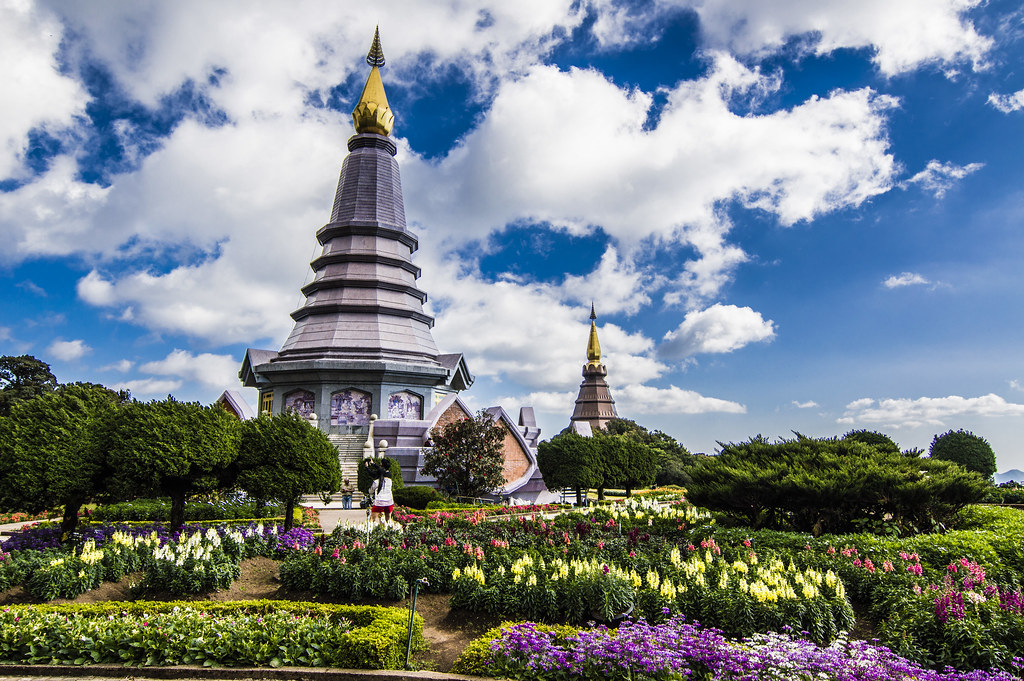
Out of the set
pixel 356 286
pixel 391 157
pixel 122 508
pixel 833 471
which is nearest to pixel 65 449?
pixel 122 508

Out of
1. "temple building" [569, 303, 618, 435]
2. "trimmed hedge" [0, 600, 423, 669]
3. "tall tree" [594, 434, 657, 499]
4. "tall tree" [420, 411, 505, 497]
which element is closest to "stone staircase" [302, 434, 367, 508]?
"tall tree" [420, 411, 505, 497]

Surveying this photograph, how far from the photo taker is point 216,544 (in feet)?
38.4

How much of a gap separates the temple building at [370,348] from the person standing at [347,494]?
1001 millimetres

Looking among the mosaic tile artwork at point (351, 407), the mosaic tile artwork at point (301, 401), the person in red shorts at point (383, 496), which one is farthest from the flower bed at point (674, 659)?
the mosaic tile artwork at point (301, 401)

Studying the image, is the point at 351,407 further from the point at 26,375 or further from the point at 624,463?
the point at 26,375

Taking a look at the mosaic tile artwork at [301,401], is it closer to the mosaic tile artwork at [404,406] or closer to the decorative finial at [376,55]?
the mosaic tile artwork at [404,406]

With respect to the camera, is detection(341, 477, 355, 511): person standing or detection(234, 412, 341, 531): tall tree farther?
detection(341, 477, 355, 511): person standing

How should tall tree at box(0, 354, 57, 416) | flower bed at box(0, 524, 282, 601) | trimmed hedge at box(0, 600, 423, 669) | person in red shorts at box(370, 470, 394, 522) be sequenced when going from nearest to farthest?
trimmed hedge at box(0, 600, 423, 669), flower bed at box(0, 524, 282, 601), person in red shorts at box(370, 470, 394, 522), tall tree at box(0, 354, 57, 416)

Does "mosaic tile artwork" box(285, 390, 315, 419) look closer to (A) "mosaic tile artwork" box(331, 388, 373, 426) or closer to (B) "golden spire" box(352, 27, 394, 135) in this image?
(A) "mosaic tile artwork" box(331, 388, 373, 426)

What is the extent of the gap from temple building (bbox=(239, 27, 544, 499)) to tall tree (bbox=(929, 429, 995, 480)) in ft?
82.4

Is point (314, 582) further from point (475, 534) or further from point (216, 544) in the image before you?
point (475, 534)

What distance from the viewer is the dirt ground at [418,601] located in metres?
7.93

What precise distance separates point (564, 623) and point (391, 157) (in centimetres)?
3980

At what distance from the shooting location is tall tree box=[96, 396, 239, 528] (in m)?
13.7
